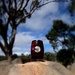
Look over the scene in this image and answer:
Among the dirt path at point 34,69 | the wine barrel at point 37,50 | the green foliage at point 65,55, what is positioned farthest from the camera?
the green foliage at point 65,55

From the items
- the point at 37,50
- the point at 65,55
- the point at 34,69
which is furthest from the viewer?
the point at 65,55

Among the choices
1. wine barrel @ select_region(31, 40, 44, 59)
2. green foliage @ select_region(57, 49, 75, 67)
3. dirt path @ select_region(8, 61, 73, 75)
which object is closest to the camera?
dirt path @ select_region(8, 61, 73, 75)

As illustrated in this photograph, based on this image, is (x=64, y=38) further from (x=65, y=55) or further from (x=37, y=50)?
(x=37, y=50)

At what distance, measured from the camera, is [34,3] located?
63.0 feet

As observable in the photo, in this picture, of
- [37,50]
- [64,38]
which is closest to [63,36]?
[64,38]

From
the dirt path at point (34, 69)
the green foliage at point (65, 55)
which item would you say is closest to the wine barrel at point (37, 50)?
the dirt path at point (34, 69)

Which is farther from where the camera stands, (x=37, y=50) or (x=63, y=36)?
(x=63, y=36)

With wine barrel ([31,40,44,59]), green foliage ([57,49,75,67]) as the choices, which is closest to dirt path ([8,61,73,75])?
wine barrel ([31,40,44,59])

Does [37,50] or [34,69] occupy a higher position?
[34,69]

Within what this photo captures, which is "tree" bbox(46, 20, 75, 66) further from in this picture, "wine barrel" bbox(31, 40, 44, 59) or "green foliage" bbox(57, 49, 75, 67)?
"wine barrel" bbox(31, 40, 44, 59)

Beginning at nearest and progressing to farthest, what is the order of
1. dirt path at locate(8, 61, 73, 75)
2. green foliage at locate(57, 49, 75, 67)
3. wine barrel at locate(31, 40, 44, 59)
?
dirt path at locate(8, 61, 73, 75), wine barrel at locate(31, 40, 44, 59), green foliage at locate(57, 49, 75, 67)

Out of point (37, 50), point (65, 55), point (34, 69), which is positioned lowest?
point (65, 55)

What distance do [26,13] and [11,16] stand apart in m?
1.49

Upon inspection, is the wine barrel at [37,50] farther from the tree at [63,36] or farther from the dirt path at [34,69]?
the tree at [63,36]
